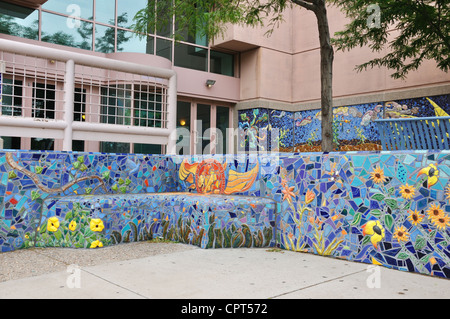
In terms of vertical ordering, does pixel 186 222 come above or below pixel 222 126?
below

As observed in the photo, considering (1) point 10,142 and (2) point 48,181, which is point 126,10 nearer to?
(1) point 10,142

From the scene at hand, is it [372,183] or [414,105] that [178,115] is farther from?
[372,183]

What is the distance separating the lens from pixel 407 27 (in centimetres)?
1070

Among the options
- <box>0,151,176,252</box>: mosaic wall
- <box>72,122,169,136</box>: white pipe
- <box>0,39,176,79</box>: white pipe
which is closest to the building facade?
<box>0,39,176,79</box>: white pipe

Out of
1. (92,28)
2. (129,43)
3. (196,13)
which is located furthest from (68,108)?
(129,43)

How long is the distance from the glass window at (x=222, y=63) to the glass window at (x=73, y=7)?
4.92 m

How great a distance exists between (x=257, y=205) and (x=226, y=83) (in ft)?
37.9

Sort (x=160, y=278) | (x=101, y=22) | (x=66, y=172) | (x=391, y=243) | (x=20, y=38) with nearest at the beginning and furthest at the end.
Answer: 1. (x=160, y=278)
2. (x=391, y=243)
3. (x=66, y=172)
4. (x=20, y=38)
5. (x=101, y=22)

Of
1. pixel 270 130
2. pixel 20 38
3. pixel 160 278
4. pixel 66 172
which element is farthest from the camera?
pixel 270 130

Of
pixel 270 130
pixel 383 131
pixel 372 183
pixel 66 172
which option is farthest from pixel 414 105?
pixel 66 172

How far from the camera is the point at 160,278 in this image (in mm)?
3494

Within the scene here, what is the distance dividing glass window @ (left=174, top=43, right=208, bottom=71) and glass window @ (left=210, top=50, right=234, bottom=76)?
1.20 ft

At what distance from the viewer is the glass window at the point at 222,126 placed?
1591 cm

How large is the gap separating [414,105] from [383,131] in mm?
9257
